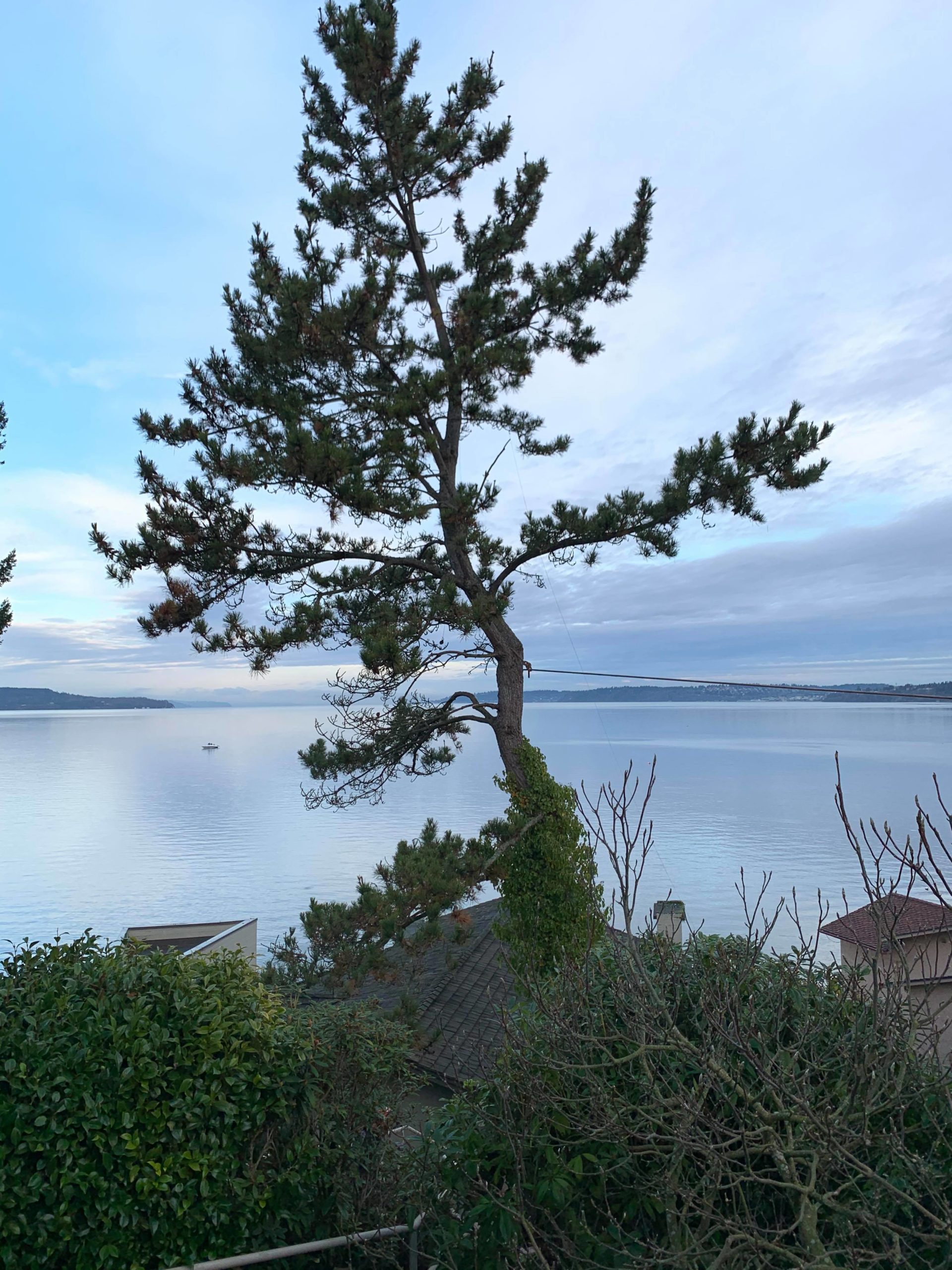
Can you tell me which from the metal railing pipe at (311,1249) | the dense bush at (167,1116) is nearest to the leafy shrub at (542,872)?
the dense bush at (167,1116)

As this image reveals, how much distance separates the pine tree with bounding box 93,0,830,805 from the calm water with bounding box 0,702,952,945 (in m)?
3.49

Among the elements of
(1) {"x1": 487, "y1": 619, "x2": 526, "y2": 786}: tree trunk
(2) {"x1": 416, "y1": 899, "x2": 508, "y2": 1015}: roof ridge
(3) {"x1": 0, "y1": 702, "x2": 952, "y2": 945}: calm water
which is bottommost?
(3) {"x1": 0, "y1": 702, "x2": 952, "y2": 945}: calm water

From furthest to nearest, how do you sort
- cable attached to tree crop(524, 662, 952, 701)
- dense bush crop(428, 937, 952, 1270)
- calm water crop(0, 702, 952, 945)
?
calm water crop(0, 702, 952, 945) → cable attached to tree crop(524, 662, 952, 701) → dense bush crop(428, 937, 952, 1270)

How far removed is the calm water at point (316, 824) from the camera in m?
25.2

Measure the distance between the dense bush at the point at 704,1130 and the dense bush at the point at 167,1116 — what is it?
0.59 metres

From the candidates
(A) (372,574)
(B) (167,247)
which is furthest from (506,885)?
(B) (167,247)

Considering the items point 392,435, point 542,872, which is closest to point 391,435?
point 392,435

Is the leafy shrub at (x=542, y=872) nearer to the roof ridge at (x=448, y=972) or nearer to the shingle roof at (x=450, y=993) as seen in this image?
the shingle roof at (x=450, y=993)

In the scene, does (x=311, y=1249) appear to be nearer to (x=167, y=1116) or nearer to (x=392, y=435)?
(x=167, y=1116)

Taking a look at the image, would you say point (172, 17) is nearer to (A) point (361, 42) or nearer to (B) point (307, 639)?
(A) point (361, 42)

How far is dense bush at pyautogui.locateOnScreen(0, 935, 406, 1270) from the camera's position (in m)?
2.59

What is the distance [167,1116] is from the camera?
8.74ft

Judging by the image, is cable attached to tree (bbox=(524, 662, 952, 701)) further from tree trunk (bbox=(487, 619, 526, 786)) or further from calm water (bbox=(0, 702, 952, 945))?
calm water (bbox=(0, 702, 952, 945))

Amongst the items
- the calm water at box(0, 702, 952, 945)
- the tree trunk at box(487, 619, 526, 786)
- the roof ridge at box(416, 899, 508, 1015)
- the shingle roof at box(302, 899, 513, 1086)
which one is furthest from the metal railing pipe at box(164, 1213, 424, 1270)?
the tree trunk at box(487, 619, 526, 786)
